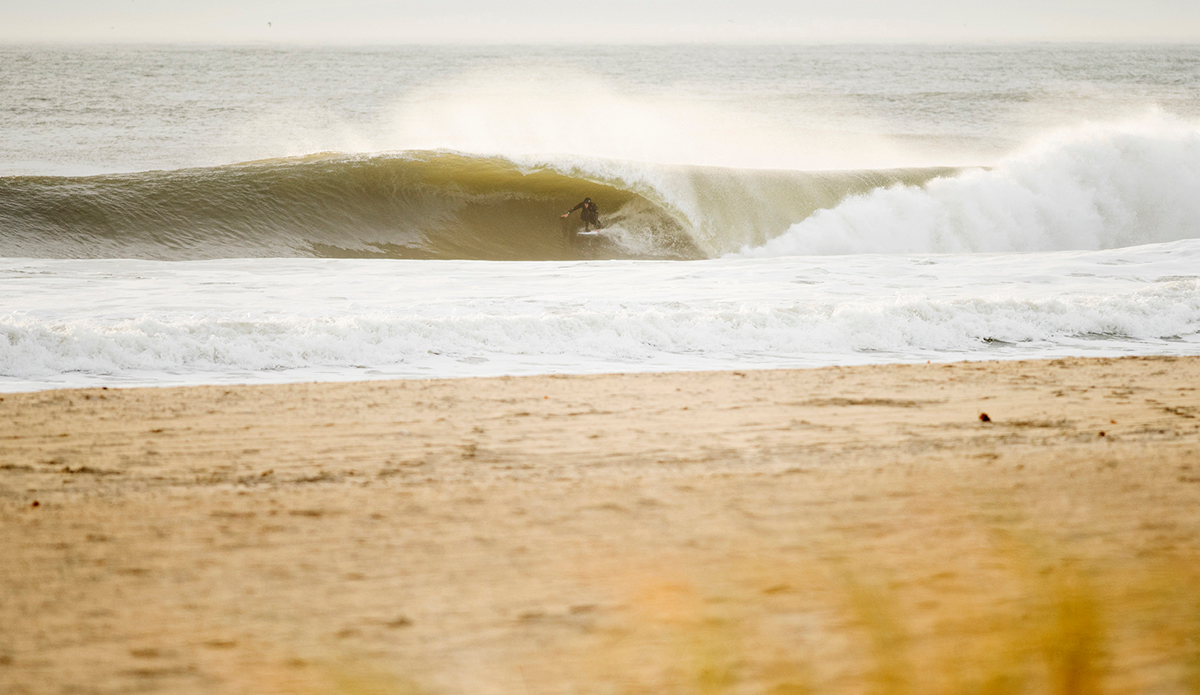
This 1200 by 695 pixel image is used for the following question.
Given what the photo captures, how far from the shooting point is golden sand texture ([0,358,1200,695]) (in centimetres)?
195

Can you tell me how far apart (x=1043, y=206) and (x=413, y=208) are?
10.5 m

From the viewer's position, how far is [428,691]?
1855mm

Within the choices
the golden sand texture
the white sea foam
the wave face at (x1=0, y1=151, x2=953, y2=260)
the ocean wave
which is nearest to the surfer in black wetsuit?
the wave face at (x1=0, y1=151, x2=953, y2=260)

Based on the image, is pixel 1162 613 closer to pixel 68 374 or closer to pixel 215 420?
pixel 215 420

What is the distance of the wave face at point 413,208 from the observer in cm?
1224

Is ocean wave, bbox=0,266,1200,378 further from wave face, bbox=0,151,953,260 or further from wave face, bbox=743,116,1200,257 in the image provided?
wave face, bbox=743,116,1200,257

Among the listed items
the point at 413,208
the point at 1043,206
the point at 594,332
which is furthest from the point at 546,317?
the point at 1043,206

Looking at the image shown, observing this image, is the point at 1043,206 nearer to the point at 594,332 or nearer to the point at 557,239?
the point at 557,239

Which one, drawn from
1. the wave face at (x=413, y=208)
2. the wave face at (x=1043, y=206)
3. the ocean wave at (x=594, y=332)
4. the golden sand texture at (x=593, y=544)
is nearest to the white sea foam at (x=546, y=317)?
the ocean wave at (x=594, y=332)

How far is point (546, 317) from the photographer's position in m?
6.57

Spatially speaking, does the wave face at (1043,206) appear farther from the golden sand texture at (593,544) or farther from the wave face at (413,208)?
the golden sand texture at (593,544)

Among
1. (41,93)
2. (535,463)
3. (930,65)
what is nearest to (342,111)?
(41,93)

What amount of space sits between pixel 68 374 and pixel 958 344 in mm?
6223

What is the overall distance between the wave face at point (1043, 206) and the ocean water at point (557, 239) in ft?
0.16
